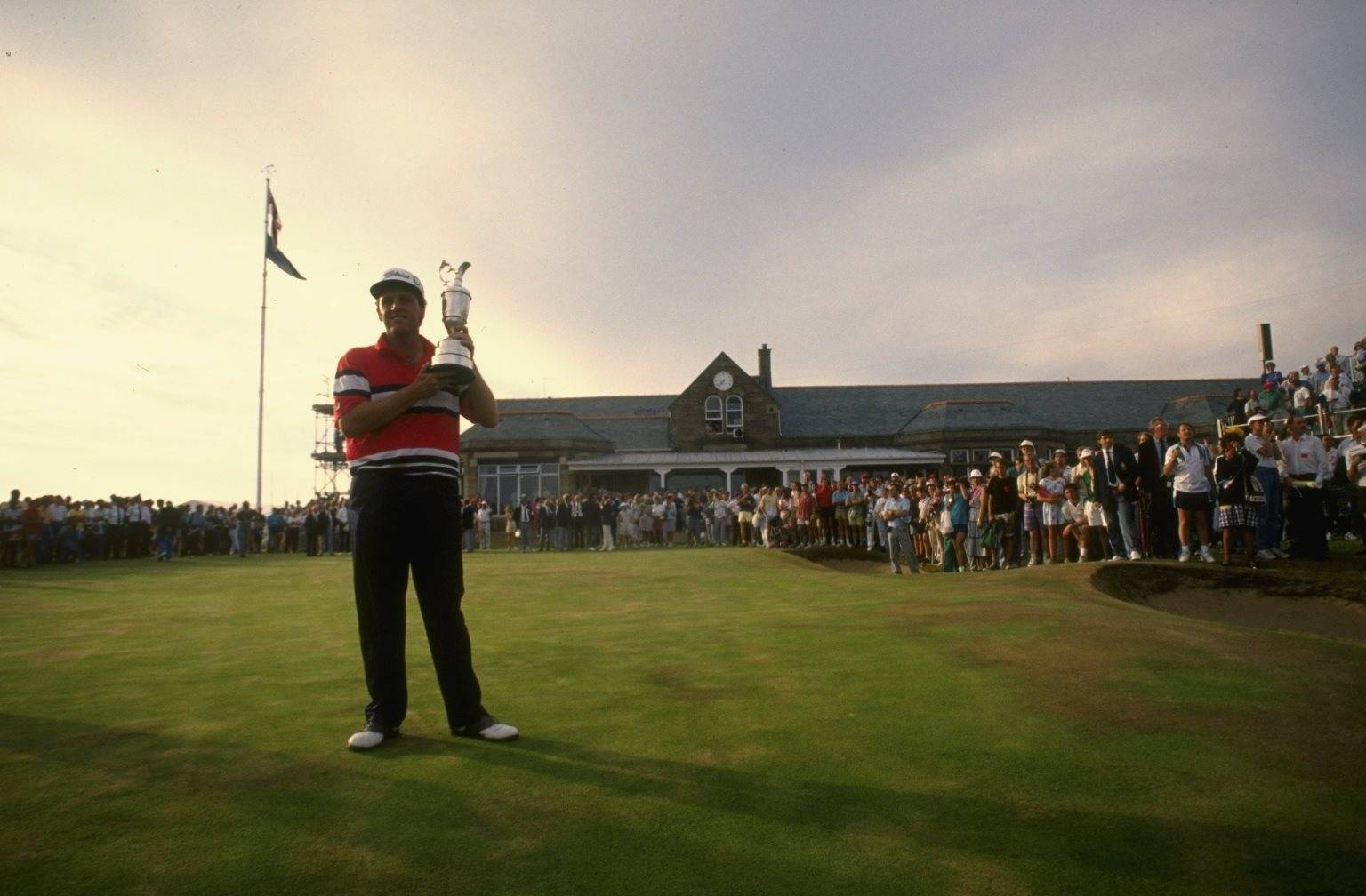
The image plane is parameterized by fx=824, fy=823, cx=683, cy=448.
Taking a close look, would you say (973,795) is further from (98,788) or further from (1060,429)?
(1060,429)

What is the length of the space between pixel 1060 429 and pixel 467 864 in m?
47.3

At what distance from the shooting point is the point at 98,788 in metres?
3.08

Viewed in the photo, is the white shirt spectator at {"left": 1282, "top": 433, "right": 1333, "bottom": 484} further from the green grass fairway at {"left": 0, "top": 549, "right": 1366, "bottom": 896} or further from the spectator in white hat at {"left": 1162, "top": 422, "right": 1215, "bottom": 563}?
the green grass fairway at {"left": 0, "top": 549, "right": 1366, "bottom": 896}

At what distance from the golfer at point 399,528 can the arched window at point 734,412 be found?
41447 mm

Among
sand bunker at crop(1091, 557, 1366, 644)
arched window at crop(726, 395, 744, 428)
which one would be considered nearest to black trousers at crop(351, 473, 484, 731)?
sand bunker at crop(1091, 557, 1366, 644)

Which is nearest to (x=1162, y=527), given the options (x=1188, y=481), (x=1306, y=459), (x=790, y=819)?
(x=1188, y=481)

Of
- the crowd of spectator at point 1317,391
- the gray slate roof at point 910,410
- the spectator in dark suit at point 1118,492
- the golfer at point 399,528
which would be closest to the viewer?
the golfer at point 399,528

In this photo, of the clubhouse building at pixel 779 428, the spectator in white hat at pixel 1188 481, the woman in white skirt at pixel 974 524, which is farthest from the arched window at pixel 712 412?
the spectator in white hat at pixel 1188 481

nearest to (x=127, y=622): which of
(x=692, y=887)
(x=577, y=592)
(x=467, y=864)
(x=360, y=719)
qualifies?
(x=577, y=592)

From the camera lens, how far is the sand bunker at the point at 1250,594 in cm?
860

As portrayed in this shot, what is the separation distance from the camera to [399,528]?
3803 millimetres

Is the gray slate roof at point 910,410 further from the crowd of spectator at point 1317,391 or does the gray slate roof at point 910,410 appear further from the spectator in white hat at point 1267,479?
the spectator in white hat at point 1267,479

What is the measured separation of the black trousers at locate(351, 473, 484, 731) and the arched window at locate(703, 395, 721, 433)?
4130 cm

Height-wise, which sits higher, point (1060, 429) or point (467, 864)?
point (1060, 429)
